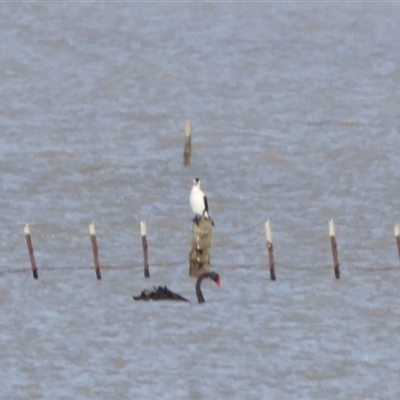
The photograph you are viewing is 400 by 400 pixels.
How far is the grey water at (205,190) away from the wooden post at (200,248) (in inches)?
12.3

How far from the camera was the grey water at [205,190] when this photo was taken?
2447 centimetres

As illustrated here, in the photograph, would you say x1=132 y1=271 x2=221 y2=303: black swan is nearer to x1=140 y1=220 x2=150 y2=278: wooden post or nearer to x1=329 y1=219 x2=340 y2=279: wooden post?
x1=140 y1=220 x2=150 y2=278: wooden post

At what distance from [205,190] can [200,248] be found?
7807mm

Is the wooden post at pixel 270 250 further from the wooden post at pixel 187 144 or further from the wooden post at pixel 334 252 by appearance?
the wooden post at pixel 187 144

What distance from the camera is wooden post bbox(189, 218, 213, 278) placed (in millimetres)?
27359

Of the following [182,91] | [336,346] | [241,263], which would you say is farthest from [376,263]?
[182,91]

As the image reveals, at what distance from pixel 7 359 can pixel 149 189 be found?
11001mm

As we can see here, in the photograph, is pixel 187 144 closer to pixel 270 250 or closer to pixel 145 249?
pixel 145 249

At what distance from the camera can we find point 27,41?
48.5m

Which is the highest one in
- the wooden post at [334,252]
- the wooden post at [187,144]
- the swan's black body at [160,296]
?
the wooden post at [187,144]

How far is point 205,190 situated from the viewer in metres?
35.3

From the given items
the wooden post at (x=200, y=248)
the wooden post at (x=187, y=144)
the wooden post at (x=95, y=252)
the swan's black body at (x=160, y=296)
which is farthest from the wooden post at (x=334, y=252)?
the wooden post at (x=187, y=144)

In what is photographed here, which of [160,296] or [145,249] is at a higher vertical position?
[145,249]

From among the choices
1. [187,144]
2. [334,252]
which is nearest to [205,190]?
[187,144]
